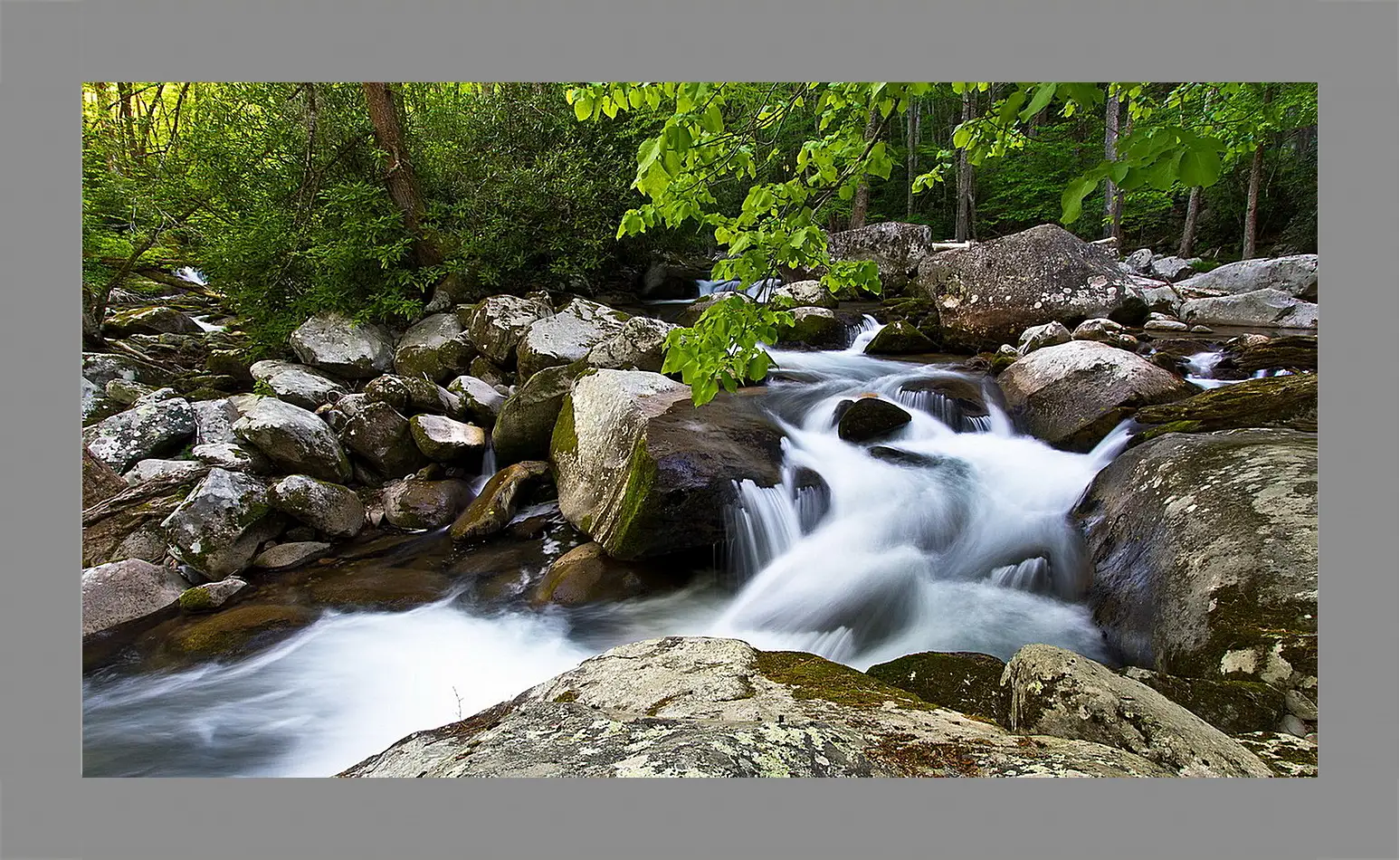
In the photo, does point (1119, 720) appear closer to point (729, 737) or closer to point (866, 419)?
point (729, 737)

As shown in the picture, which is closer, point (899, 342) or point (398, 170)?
point (398, 170)

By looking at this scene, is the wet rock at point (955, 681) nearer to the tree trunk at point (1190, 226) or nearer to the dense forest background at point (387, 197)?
the dense forest background at point (387, 197)

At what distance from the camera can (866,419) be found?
4.63m

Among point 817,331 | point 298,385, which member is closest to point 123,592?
point 298,385

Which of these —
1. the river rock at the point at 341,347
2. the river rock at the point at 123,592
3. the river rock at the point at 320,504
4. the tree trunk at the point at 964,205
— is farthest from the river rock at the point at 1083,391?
the tree trunk at the point at 964,205

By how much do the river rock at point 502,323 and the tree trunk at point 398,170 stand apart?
3.35ft

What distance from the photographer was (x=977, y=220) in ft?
49.0

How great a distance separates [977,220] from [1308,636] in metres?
15.0

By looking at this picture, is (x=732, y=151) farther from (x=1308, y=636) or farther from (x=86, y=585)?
(x=86, y=585)

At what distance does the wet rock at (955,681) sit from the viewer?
1844 millimetres

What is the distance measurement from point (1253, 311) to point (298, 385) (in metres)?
9.28

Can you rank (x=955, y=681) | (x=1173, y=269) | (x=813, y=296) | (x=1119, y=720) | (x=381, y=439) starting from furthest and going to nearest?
(x=1173, y=269) < (x=813, y=296) < (x=381, y=439) < (x=955, y=681) < (x=1119, y=720)
